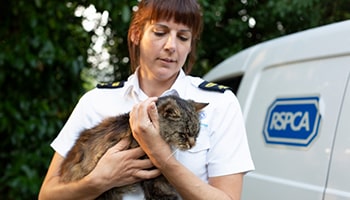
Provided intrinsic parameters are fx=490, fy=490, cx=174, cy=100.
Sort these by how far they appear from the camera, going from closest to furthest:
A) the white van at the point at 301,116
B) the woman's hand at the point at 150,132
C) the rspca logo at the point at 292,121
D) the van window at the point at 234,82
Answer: the woman's hand at the point at 150,132 → the white van at the point at 301,116 → the rspca logo at the point at 292,121 → the van window at the point at 234,82

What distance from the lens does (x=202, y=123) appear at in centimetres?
210

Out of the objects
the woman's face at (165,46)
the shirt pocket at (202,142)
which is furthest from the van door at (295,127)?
the woman's face at (165,46)

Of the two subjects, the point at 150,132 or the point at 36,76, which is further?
the point at 36,76

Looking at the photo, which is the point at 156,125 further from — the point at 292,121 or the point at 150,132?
the point at 292,121

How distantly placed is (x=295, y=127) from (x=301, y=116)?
3.3 inches

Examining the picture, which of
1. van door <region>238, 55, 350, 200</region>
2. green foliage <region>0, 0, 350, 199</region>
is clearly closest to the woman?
van door <region>238, 55, 350, 200</region>

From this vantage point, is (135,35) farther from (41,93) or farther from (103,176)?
(41,93)

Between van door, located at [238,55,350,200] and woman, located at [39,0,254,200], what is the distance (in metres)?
0.81

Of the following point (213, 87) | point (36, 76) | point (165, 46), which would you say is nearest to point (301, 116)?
point (213, 87)

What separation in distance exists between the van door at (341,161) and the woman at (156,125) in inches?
27.5

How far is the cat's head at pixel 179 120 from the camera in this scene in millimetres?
2092

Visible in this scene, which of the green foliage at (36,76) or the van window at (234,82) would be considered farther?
the green foliage at (36,76)

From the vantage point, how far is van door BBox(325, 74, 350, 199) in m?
2.43

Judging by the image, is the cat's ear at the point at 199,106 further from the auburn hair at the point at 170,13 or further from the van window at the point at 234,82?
the van window at the point at 234,82
